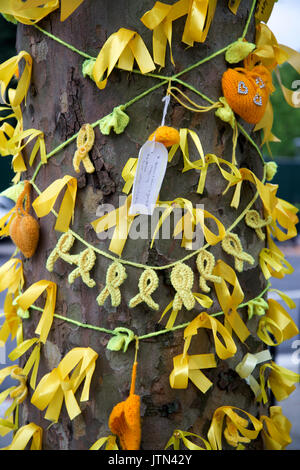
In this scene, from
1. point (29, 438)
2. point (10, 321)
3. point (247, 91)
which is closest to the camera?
point (247, 91)

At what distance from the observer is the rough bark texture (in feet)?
3.65

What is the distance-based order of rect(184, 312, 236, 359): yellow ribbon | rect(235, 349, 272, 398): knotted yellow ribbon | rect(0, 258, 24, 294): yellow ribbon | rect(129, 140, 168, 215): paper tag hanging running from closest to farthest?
rect(129, 140, 168, 215): paper tag hanging
rect(184, 312, 236, 359): yellow ribbon
rect(235, 349, 272, 398): knotted yellow ribbon
rect(0, 258, 24, 294): yellow ribbon

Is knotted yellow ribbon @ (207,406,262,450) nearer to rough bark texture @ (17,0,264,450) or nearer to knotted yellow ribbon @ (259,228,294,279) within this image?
rough bark texture @ (17,0,264,450)

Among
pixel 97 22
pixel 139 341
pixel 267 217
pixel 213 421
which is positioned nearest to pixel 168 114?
pixel 97 22

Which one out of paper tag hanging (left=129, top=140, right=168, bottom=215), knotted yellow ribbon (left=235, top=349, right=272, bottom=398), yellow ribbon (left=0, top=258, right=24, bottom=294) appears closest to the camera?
paper tag hanging (left=129, top=140, right=168, bottom=215)

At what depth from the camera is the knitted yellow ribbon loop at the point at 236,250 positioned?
47.0 inches

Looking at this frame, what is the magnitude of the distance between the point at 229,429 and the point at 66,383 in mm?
425

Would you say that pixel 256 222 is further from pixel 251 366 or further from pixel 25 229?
pixel 25 229

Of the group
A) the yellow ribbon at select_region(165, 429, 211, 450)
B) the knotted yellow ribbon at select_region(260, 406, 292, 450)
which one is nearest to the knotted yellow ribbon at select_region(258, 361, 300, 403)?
the knotted yellow ribbon at select_region(260, 406, 292, 450)

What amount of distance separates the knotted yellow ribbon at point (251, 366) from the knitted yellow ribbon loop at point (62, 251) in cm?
51

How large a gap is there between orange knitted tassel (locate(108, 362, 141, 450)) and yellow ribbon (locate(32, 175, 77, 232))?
370mm

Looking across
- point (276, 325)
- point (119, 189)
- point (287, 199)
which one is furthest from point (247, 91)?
point (287, 199)

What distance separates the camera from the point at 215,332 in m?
1.14

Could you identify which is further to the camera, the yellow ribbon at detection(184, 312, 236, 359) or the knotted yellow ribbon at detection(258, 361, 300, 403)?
the knotted yellow ribbon at detection(258, 361, 300, 403)
